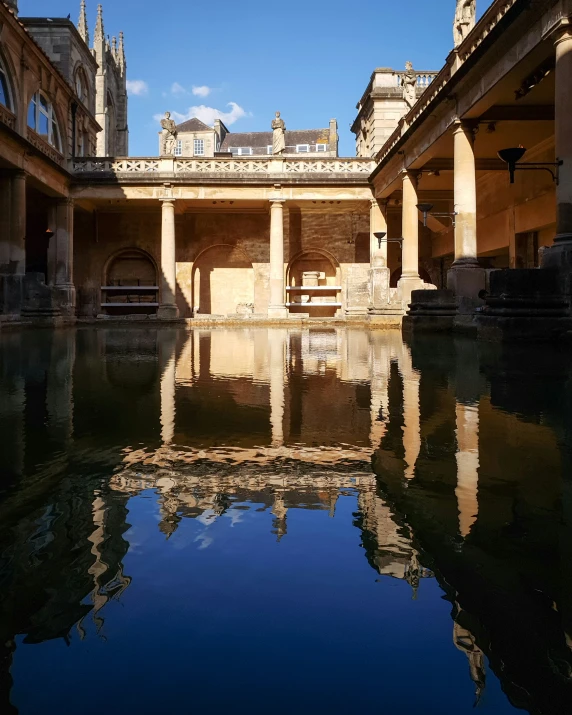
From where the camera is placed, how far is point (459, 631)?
1.35 metres

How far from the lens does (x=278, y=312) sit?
2500 centimetres

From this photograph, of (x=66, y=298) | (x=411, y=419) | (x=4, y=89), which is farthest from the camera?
(x=66, y=298)

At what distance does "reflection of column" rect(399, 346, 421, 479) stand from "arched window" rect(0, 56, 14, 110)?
18864mm

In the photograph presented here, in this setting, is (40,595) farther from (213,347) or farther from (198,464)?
(213,347)

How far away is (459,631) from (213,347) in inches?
362

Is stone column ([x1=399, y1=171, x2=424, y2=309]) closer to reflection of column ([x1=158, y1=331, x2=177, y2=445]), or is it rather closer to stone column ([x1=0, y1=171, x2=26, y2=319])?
stone column ([x1=0, y1=171, x2=26, y2=319])

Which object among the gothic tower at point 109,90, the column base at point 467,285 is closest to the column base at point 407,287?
the column base at point 467,285

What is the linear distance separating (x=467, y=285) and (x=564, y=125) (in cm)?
458

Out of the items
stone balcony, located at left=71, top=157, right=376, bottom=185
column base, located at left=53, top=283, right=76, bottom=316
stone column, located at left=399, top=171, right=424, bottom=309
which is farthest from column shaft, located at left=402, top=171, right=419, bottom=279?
column base, located at left=53, top=283, right=76, bottom=316

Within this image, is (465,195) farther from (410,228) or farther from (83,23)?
(83,23)

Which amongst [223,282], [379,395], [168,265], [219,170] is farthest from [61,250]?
[379,395]

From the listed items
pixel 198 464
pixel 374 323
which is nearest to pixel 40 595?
pixel 198 464

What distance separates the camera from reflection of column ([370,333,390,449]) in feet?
11.0

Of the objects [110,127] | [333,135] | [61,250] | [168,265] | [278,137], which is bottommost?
[168,265]
